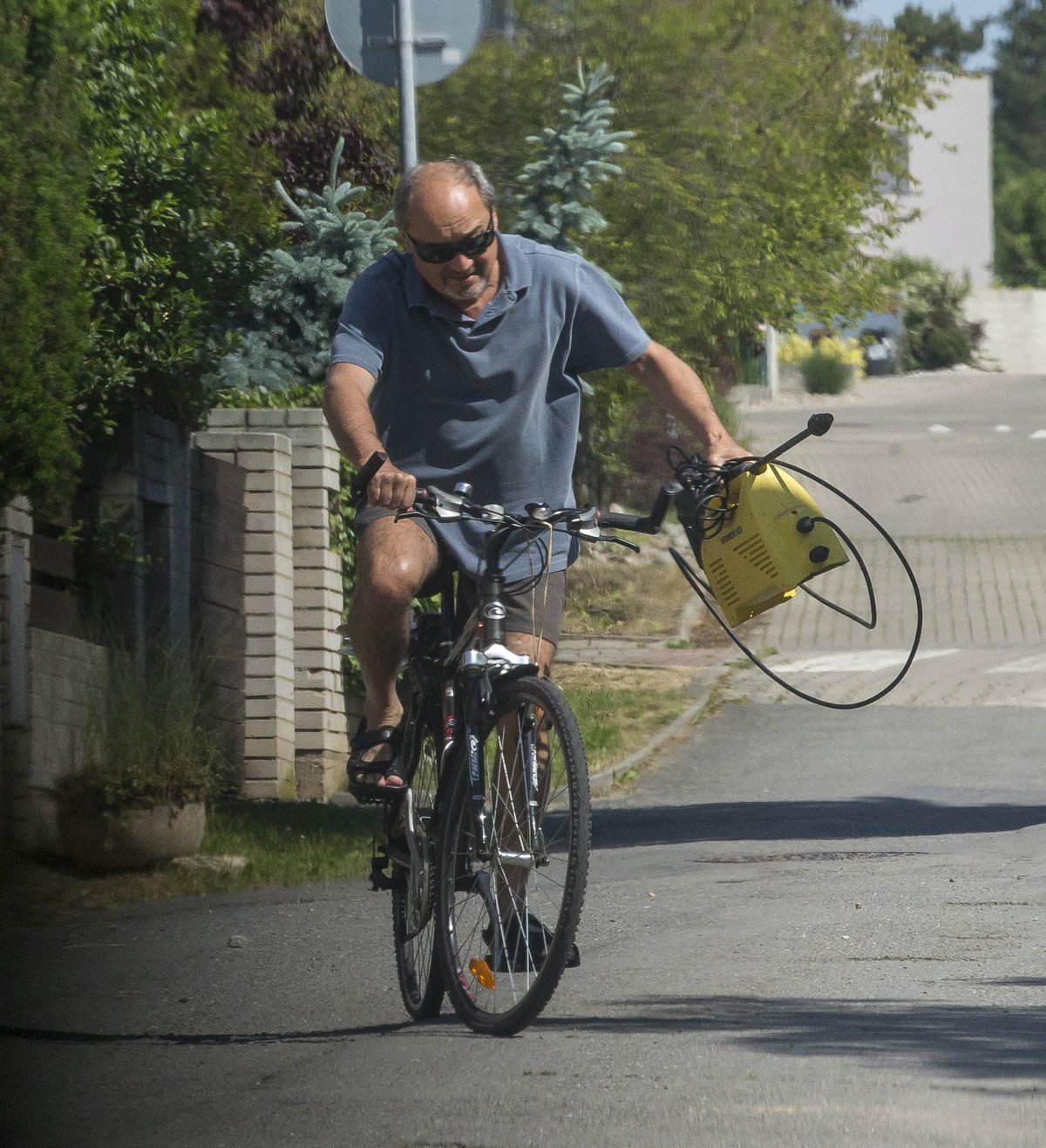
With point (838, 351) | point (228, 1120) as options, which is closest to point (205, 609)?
point (228, 1120)

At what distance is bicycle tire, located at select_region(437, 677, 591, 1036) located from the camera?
15.1 feet

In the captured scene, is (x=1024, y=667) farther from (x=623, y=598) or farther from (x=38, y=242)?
(x=38, y=242)

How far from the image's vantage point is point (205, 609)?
12.8 metres

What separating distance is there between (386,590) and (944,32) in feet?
301

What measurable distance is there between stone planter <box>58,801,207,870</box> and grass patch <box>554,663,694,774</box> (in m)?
5.39

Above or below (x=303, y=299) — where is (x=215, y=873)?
below

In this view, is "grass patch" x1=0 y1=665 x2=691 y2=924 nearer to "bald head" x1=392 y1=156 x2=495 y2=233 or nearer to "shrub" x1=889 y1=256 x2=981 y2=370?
"bald head" x1=392 y1=156 x2=495 y2=233

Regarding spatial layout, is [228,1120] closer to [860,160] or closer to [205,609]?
[205,609]

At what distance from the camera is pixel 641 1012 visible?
16.6ft

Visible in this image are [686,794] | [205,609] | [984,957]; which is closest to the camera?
[984,957]

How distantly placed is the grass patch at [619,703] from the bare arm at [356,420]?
9.30m

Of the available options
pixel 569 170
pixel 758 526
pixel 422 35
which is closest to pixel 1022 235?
pixel 569 170

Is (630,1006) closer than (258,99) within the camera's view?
Yes

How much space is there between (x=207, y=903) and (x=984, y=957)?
129 inches
